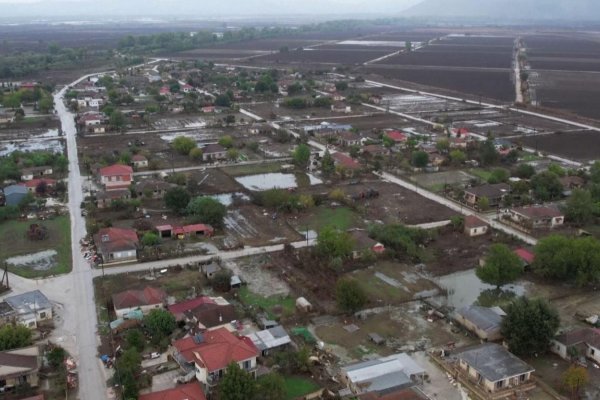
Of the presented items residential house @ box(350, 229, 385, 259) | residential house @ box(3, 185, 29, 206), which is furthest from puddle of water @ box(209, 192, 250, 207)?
residential house @ box(3, 185, 29, 206)

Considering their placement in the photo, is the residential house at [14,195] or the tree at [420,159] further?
the tree at [420,159]

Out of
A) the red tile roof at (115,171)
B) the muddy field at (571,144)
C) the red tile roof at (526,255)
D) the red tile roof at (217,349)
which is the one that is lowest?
the muddy field at (571,144)

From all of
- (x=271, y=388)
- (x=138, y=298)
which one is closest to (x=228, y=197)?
(x=138, y=298)

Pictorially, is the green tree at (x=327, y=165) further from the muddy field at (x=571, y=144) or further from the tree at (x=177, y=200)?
the muddy field at (x=571, y=144)

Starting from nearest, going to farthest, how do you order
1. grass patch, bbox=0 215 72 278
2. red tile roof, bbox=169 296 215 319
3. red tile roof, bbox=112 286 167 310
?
red tile roof, bbox=169 296 215 319 → red tile roof, bbox=112 286 167 310 → grass patch, bbox=0 215 72 278

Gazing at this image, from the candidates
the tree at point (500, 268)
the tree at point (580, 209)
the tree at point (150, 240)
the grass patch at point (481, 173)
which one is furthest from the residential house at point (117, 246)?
the grass patch at point (481, 173)

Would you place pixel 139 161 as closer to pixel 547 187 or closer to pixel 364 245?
pixel 364 245

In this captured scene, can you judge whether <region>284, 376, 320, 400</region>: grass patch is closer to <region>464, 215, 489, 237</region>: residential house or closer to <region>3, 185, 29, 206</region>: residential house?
<region>464, 215, 489, 237</region>: residential house
